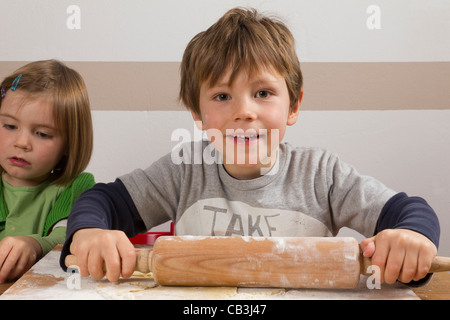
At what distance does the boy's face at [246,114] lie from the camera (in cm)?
91

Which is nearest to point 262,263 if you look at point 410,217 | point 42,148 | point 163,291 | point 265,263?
point 265,263

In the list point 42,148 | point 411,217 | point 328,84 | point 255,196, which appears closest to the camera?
point 411,217

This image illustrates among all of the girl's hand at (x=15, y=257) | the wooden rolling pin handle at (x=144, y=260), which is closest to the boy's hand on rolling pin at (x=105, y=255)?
the wooden rolling pin handle at (x=144, y=260)

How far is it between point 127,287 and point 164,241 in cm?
9

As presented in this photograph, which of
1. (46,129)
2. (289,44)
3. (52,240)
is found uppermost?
(289,44)

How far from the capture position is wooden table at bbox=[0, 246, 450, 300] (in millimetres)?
655

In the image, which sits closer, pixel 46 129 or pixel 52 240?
pixel 52 240

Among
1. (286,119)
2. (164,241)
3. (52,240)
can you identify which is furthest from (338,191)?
(52,240)

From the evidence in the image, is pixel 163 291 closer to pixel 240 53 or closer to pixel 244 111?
pixel 244 111

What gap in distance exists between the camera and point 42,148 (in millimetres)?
1124

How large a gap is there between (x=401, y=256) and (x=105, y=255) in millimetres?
412

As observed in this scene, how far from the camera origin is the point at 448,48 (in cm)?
153
